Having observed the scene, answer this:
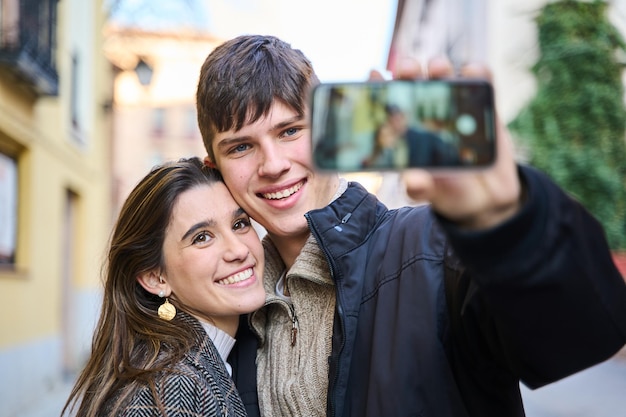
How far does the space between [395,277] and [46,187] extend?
8844 mm

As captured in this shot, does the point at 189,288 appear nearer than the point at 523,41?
Yes

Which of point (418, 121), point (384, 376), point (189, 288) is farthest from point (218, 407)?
point (418, 121)

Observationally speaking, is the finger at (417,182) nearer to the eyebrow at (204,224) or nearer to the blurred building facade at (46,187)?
the eyebrow at (204,224)

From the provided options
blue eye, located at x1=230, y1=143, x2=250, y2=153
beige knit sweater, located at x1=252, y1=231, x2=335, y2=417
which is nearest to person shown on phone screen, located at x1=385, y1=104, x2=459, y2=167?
beige knit sweater, located at x1=252, y1=231, x2=335, y2=417

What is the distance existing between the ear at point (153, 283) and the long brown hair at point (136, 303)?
3 centimetres

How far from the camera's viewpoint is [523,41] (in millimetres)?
9844

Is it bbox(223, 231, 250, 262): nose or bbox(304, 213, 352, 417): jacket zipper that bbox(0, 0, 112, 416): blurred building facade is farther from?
bbox(304, 213, 352, 417): jacket zipper

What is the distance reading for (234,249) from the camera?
98.5 inches

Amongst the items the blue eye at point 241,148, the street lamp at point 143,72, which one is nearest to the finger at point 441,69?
the blue eye at point 241,148

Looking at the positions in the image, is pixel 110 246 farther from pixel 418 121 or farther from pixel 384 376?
pixel 418 121

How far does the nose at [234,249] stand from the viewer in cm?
249

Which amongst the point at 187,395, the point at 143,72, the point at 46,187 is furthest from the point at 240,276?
the point at 143,72

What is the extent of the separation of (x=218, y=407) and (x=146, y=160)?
41.6 metres

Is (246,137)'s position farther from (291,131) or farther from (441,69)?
(441,69)
